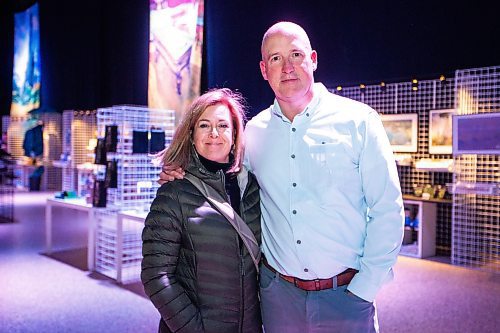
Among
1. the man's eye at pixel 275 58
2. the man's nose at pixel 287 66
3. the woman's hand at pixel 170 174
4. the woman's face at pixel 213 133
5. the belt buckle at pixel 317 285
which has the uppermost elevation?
the man's eye at pixel 275 58

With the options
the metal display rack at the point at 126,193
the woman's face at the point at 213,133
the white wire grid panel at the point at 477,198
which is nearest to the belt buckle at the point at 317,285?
the woman's face at the point at 213,133

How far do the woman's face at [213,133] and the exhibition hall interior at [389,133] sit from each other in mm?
2370

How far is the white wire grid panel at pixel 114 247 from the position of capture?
5.33m

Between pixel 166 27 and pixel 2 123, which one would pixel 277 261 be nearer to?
pixel 166 27

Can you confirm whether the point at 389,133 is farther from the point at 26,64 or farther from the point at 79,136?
the point at 26,64

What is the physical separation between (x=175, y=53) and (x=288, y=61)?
730 centimetres

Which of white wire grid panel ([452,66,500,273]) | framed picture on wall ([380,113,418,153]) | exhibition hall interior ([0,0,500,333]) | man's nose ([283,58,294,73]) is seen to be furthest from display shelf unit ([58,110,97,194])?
man's nose ([283,58,294,73])

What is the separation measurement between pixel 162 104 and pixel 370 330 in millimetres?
7732

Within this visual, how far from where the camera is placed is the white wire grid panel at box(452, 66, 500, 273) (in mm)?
5941

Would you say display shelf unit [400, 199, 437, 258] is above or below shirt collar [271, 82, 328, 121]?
below

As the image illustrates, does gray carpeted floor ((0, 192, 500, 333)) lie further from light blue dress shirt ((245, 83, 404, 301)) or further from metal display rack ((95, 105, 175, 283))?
light blue dress shirt ((245, 83, 404, 301))

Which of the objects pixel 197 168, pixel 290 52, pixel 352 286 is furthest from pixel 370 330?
pixel 290 52

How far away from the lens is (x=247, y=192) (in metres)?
1.95

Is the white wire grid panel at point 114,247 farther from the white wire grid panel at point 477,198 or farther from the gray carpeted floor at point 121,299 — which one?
the white wire grid panel at point 477,198
